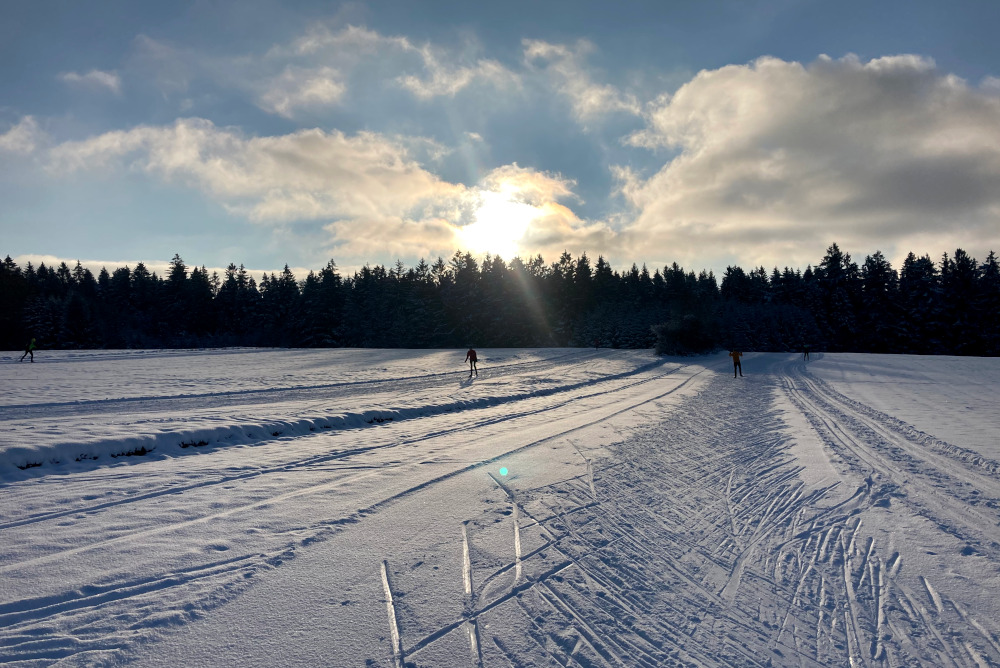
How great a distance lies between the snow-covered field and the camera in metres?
3.47

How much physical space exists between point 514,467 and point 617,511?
8.19 ft

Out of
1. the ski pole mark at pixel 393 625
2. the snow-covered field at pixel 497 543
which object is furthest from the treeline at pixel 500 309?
the ski pole mark at pixel 393 625

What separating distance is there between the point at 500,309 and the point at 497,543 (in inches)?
2535

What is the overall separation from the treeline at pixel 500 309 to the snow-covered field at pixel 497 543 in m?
41.6

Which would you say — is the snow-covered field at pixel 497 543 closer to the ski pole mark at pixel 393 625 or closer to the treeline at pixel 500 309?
the ski pole mark at pixel 393 625

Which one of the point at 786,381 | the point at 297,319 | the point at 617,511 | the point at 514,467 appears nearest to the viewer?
the point at 617,511

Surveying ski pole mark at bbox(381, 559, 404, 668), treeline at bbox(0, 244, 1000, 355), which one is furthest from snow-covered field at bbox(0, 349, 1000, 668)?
treeline at bbox(0, 244, 1000, 355)

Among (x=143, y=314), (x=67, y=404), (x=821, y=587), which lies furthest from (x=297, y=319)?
Result: (x=821, y=587)

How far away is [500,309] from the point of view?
227 ft

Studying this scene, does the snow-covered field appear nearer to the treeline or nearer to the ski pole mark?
the ski pole mark

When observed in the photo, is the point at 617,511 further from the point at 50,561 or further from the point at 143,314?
the point at 143,314

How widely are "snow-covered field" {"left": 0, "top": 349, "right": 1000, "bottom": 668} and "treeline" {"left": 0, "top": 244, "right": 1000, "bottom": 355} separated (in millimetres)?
41577

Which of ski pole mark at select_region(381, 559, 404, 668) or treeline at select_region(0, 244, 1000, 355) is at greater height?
treeline at select_region(0, 244, 1000, 355)

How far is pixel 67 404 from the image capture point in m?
15.1
